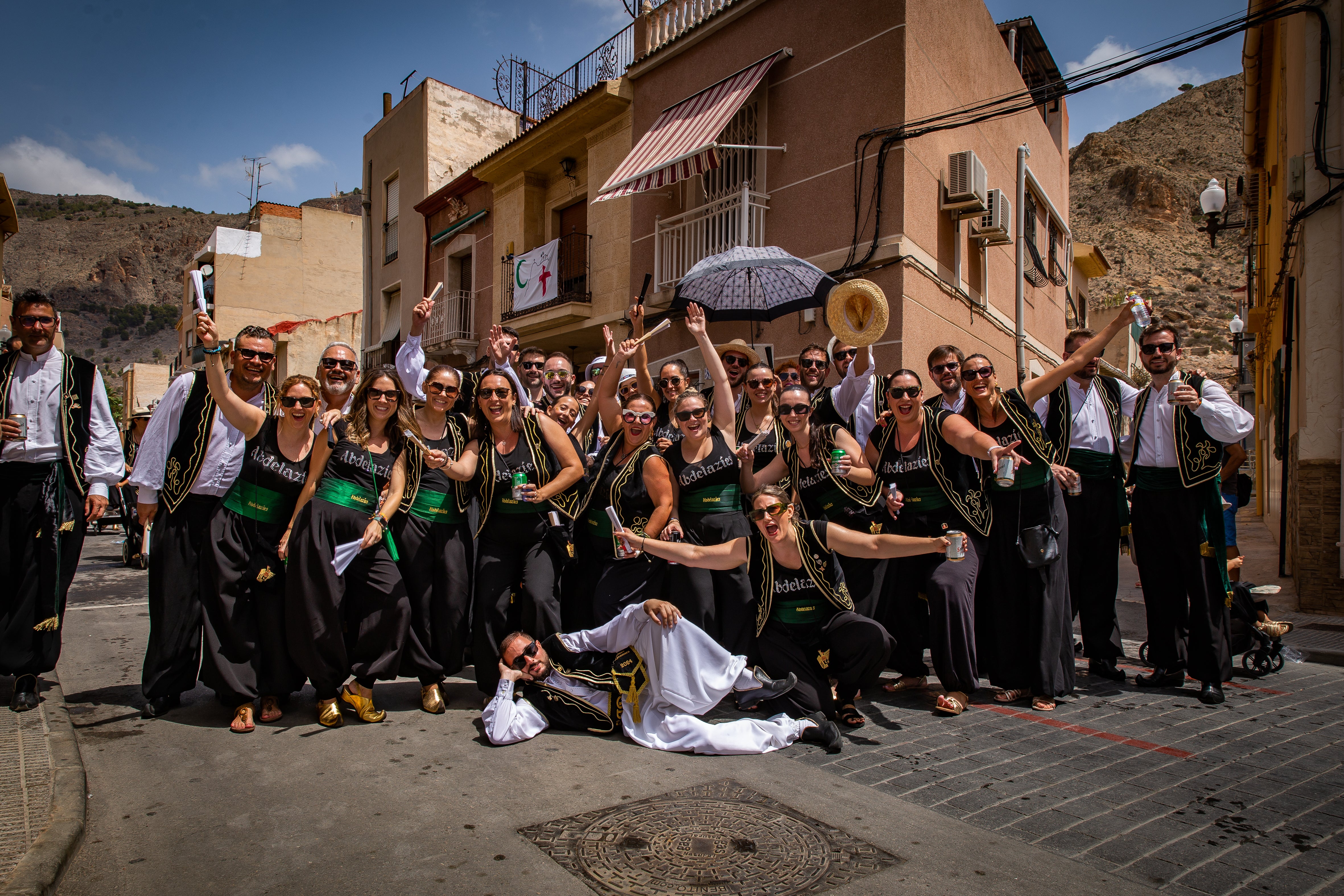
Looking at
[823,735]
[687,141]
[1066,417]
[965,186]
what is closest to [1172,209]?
[965,186]

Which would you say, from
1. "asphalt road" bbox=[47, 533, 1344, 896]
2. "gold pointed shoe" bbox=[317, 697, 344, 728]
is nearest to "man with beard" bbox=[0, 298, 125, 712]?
"asphalt road" bbox=[47, 533, 1344, 896]

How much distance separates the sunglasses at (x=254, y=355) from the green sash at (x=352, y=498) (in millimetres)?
716

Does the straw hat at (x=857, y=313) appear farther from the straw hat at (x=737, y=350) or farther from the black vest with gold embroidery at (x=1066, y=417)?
the black vest with gold embroidery at (x=1066, y=417)

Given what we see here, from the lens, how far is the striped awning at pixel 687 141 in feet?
37.6

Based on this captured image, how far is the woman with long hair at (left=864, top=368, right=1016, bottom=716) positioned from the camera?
473cm

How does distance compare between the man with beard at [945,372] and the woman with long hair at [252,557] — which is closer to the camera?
the woman with long hair at [252,557]

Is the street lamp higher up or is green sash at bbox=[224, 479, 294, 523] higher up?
the street lamp

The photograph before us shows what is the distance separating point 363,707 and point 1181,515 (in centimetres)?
491

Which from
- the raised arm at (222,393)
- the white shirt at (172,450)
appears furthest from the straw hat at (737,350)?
the white shirt at (172,450)

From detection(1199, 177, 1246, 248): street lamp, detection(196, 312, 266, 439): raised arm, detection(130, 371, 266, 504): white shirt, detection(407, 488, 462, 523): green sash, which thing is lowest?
detection(407, 488, 462, 523): green sash

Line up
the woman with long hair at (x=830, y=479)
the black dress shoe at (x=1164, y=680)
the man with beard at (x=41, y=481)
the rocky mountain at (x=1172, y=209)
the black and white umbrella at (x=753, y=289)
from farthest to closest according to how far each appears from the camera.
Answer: the rocky mountain at (x=1172, y=209), the black and white umbrella at (x=753, y=289), the black dress shoe at (x=1164, y=680), the woman with long hair at (x=830, y=479), the man with beard at (x=41, y=481)

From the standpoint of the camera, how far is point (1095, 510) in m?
5.49

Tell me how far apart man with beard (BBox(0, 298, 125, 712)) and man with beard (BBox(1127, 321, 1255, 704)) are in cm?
616

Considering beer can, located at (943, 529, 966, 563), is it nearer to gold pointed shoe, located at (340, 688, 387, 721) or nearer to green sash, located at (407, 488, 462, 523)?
green sash, located at (407, 488, 462, 523)
